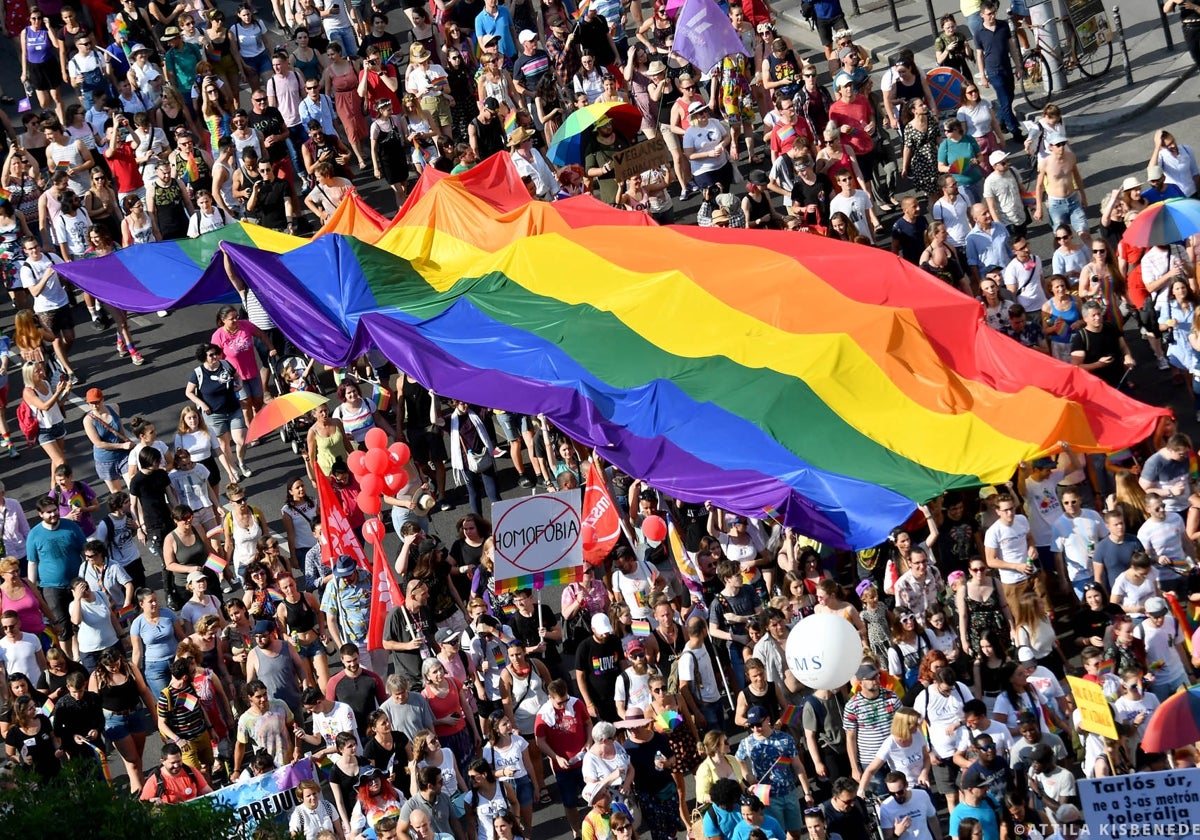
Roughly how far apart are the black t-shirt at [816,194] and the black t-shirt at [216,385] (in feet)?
18.6

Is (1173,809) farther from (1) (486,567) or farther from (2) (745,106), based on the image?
(2) (745,106)

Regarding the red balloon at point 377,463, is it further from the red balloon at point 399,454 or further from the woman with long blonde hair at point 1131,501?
the woman with long blonde hair at point 1131,501

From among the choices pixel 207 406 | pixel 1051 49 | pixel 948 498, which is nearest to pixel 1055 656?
pixel 948 498

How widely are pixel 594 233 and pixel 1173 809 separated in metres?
9.22

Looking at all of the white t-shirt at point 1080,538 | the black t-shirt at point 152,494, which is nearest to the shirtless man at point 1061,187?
the white t-shirt at point 1080,538

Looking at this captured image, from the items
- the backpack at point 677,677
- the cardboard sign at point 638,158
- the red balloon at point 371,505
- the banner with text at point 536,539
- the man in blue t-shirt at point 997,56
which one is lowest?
the backpack at point 677,677

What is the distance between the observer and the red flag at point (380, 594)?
1672 centimetres

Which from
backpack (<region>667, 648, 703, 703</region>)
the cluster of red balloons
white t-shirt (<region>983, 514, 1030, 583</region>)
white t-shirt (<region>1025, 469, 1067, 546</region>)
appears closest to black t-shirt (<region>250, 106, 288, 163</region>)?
the cluster of red balloons

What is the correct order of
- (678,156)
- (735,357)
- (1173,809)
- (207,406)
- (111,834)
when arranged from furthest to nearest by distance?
(678,156) → (207,406) → (735,357) → (1173,809) → (111,834)

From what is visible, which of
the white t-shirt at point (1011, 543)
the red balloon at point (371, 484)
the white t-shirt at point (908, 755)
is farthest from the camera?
the red balloon at point (371, 484)

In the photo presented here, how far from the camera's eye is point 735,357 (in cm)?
1806

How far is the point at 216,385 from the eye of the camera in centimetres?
2003

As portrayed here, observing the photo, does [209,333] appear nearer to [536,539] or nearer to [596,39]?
[596,39]

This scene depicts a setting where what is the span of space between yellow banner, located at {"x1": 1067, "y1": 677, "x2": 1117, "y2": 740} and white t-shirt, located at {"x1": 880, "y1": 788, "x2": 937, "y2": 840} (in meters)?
1.16
